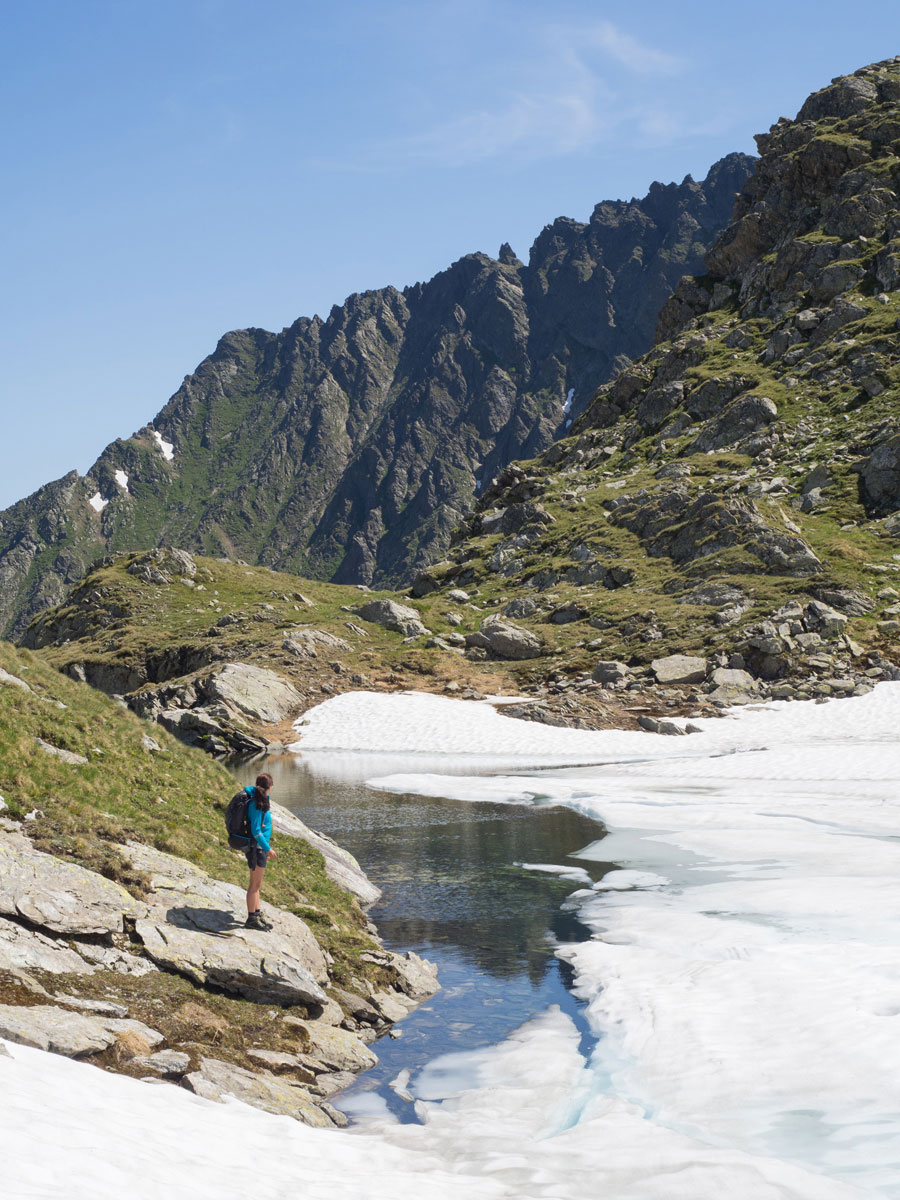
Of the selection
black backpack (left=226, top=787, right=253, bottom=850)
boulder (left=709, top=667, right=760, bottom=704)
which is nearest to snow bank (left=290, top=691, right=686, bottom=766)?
boulder (left=709, top=667, right=760, bottom=704)

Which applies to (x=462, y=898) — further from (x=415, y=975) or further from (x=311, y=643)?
(x=311, y=643)

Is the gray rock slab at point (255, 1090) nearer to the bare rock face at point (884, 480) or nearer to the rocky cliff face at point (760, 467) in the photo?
the rocky cliff face at point (760, 467)

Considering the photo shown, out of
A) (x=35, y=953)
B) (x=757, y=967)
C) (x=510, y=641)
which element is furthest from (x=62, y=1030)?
(x=510, y=641)

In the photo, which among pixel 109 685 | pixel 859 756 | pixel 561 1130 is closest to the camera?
pixel 561 1130

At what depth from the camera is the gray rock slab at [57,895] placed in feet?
39.0

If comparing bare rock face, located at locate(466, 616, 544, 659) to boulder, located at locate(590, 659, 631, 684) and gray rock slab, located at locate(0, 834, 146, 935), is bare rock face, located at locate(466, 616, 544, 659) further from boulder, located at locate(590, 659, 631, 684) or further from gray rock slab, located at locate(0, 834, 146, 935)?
gray rock slab, located at locate(0, 834, 146, 935)

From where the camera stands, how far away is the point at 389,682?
2899 inches

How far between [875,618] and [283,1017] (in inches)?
2559

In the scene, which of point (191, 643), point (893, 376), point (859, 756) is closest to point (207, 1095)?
point (859, 756)

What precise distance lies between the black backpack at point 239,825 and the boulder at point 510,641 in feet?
205

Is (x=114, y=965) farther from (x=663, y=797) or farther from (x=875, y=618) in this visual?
(x=875, y=618)

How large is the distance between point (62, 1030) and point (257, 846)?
5.32 meters

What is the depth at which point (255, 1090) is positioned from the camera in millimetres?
10477

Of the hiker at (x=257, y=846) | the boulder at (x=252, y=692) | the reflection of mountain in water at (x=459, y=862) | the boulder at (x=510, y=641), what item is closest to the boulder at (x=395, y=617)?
the boulder at (x=510, y=641)
